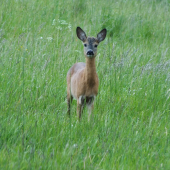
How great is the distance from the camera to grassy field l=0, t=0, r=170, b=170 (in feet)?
10.5

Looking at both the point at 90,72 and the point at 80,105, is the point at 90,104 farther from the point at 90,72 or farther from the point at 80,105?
the point at 90,72

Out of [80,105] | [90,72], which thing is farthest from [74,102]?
[90,72]

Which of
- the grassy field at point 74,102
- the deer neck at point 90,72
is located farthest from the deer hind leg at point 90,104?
the deer neck at point 90,72

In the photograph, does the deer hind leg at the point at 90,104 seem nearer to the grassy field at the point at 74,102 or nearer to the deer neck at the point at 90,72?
the grassy field at the point at 74,102

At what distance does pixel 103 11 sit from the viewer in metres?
8.63

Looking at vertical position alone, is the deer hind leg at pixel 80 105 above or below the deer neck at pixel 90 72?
below

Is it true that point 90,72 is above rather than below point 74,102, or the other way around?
above

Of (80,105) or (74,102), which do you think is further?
(74,102)

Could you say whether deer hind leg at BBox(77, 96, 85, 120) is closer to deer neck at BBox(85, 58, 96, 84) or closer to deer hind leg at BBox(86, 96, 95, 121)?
deer hind leg at BBox(86, 96, 95, 121)

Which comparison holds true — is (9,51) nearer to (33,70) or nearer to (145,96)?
(33,70)

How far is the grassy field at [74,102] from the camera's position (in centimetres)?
321

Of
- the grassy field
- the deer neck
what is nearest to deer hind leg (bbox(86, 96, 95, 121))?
the grassy field

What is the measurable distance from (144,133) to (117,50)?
3210mm

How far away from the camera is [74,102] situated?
17.1 ft
